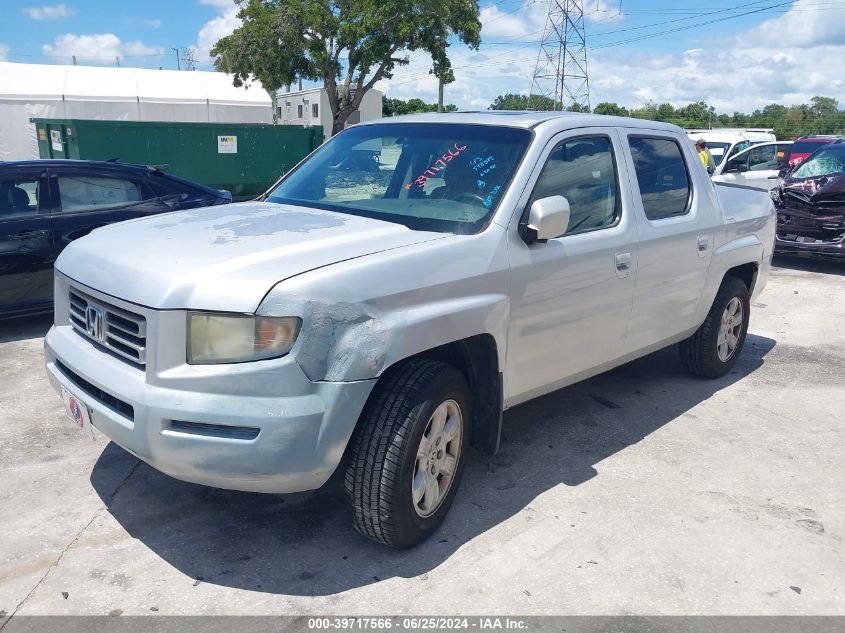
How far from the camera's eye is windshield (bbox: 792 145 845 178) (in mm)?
11273

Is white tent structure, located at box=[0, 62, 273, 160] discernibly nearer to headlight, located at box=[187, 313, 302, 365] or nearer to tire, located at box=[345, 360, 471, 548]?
headlight, located at box=[187, 313, 302, 365]

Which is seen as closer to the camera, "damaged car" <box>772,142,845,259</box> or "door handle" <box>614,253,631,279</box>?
"door handle" <box>614,253,631,279</box>

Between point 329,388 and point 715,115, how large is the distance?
45558 mm

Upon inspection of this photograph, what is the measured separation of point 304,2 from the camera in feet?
94.9

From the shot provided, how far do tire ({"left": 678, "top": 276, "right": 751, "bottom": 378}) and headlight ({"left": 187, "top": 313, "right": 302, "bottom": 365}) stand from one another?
3.78m

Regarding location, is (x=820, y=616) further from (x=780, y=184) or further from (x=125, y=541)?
(x=780, y=184)

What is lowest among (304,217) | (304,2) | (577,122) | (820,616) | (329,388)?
(820,616)

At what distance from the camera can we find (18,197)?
6730 mm

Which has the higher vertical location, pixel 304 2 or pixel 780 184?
pixel 304 2

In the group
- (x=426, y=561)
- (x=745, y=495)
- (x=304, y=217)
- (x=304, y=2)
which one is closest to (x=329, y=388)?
(x=426, y=561)

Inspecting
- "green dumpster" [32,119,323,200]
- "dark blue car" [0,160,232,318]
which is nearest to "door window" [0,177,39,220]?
"dark blue car" [0,160,232,318]

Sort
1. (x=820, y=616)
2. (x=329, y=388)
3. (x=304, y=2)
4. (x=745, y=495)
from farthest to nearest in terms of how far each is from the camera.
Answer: (x=304, y=2)
(x=745, y=495)
(x=820, y=616)
(x=329, y=388)

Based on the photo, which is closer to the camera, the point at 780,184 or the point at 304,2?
the point at 780,184

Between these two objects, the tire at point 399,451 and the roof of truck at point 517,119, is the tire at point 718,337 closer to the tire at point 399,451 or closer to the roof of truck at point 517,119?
the roof of truck at point 517,119
